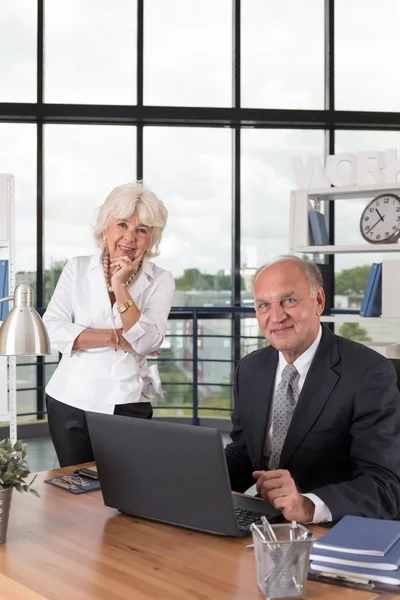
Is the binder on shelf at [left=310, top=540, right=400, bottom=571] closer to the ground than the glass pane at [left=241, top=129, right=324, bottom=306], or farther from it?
closer to the ground

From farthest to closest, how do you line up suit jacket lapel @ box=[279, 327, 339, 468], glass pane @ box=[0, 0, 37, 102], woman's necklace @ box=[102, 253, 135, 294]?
glass pane @ box=[0, 0, 37, 102] < woman's necklace @ box=[102, 253, 135, 294] < suit jacket lapel @ box=[279, 327, 339, 468]

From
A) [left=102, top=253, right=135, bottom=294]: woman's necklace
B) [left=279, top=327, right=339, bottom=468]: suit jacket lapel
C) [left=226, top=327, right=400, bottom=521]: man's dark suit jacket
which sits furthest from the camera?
[left=102, top=253, right=135, bottom=294]: woman's necklace

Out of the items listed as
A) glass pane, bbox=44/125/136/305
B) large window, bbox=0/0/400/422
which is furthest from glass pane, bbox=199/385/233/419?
glass pane, bbox=44/125/136/305

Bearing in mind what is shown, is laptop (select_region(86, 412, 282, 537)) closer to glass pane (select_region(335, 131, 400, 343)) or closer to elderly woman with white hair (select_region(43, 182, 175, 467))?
elderly woman with white hair (select_region(43, 182, 175, 467))

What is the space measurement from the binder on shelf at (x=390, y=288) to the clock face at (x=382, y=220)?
0.21 metres

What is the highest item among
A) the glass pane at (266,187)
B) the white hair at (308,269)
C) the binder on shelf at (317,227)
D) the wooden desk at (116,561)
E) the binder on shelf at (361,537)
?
the glass pane at (266,187)

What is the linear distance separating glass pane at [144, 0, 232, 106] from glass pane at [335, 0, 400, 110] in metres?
0.98

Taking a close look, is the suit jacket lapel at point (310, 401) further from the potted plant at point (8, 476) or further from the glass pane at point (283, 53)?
the glass pane at point (283, 53)

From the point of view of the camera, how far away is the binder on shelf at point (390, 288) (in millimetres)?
4168

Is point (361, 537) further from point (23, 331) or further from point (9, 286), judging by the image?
point (9, 286)

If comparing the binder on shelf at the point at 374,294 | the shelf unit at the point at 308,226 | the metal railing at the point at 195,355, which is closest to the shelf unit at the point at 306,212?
the shelf unit at the point at 308,226

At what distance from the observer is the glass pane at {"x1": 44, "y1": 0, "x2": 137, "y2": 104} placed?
591 cm

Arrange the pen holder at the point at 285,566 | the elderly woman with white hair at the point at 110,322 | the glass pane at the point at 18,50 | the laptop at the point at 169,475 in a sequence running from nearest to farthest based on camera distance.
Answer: the pen holder at the point at 285,566
the laptop at the point at 169,475
the elderly woman with white hair at the point at 110,322
the glass pane at the point at 18,50

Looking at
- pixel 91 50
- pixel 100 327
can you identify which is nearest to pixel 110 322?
pixel 100 327
